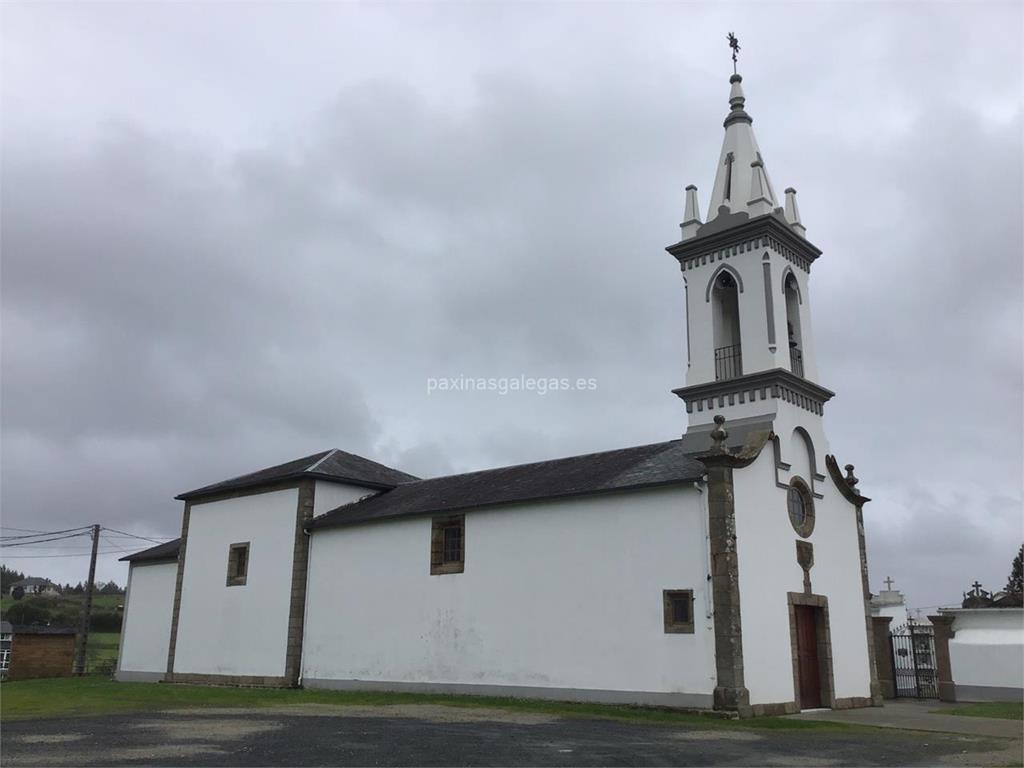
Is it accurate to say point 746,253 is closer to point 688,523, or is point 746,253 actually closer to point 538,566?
point 688,523

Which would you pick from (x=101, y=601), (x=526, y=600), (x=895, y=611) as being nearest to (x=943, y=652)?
(x=526, y=600)

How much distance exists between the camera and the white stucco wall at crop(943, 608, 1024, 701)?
21359 mm

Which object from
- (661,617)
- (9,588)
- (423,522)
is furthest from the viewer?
(9,588)

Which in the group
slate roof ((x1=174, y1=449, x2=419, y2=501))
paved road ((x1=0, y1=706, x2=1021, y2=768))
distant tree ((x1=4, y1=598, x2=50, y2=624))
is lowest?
paved road ((x1=0, y1=706, x2=1021, y2=768))

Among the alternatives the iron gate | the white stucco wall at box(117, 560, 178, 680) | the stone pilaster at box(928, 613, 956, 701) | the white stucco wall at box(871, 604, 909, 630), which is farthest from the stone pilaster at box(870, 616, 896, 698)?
the white stucco wall at box(117, 560, 178, 680)

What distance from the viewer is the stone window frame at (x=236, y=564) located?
1054 inches

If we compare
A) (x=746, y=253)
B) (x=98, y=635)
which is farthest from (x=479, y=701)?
(x=98, y=635)

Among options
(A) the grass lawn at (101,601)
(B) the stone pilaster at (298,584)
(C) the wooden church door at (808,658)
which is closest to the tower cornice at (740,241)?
(C) the wooden church door at (808,658)

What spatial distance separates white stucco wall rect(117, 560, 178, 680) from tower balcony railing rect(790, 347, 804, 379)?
21920mm

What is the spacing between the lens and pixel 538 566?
20234 mm

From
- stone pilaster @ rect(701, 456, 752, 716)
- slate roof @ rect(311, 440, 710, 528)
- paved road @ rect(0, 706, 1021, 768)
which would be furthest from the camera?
slate roof @ rect(311, 440, 710, 528)

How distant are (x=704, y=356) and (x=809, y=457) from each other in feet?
11.9

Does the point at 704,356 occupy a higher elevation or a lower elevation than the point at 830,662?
higher

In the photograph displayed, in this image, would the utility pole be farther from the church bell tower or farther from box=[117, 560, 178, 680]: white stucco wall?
the church bell tower
